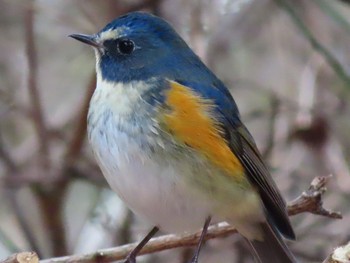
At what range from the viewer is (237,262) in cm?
433

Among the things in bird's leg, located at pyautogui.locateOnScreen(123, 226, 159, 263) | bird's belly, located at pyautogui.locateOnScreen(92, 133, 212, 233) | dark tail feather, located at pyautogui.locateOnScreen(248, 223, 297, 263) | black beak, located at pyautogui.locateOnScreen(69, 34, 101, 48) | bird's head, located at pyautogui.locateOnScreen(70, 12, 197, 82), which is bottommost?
dark tail feather, located at pyautogui.locateOnScreen(248, 223, 297, 263)

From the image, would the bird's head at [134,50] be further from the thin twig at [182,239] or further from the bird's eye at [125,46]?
the thin twig at [182,239]

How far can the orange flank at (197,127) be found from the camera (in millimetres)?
3207

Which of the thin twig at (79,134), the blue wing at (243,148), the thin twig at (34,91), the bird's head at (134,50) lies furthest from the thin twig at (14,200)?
the blue wing at (243,148)

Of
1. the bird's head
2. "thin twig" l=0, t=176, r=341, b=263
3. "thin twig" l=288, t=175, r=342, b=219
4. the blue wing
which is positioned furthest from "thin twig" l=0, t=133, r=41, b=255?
"thin twig" l=288, t=175, r=342, b=219

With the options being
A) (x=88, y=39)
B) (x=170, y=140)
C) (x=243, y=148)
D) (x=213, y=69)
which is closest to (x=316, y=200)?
(x=243, y=148)

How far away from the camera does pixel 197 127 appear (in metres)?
3.26

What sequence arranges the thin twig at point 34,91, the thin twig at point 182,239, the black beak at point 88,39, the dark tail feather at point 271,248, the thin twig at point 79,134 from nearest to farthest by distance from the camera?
the thin twig at point 182,239
the black beak at point 88,39
the dark tail feather at point 271,248
the thin twig at point 34,91
the thin twig at point 79,134

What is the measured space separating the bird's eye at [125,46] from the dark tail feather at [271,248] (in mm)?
902

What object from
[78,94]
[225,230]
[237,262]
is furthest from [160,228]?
[78,94]

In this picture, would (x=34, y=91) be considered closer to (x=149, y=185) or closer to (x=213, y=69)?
(x=213, y=69)

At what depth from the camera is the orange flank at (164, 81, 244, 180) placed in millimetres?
3207

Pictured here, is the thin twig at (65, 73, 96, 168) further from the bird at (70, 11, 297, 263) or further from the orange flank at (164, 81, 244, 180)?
the orange flank at (164, 81, 244, 180)

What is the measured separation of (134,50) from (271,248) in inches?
39.3
